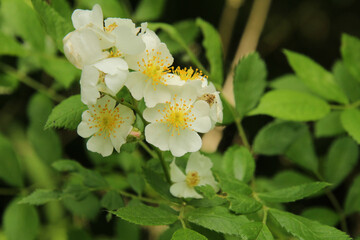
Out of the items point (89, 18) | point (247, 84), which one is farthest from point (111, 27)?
point (247, 84)

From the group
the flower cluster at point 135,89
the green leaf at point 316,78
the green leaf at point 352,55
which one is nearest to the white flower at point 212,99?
the flower cluster at point 135,89

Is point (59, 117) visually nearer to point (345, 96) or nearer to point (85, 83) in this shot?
point (85, 83)

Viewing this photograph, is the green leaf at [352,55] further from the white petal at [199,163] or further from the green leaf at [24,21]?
the green leaf at [24,21]

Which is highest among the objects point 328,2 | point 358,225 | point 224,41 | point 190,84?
Answer: point 190,84

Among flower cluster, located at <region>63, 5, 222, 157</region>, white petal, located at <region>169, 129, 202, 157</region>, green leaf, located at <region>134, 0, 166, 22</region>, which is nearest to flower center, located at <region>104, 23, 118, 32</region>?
flower cluster, located at <region>63, 5, 222, 157</region>

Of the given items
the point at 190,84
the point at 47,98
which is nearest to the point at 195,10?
the point at 47,98
